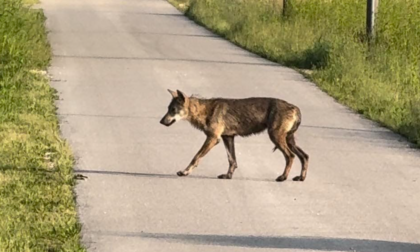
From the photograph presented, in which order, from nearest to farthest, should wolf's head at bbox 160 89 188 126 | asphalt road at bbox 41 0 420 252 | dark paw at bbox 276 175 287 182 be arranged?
asphalt road at bbox 41 0 420 252 < dark paw at bbox 276 175 287 182 < wolf's head at bbox 160 89 188 126

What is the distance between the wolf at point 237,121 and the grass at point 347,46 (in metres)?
2.54

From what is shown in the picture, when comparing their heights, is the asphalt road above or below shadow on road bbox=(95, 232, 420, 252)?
below

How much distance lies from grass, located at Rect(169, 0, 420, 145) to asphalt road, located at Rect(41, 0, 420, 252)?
1.41 ft

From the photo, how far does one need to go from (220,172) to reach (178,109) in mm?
717

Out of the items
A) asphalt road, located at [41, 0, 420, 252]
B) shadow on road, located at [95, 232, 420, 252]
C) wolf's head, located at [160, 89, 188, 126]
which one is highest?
wolf's head, located at [160, 89, 188, 126]

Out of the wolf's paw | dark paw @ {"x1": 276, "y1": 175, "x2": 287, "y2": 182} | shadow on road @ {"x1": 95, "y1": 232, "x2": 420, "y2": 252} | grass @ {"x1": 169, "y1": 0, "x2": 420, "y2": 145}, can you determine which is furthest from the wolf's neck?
grass @ {"x1": 169, "y1": 0, "x2": 420, "y2": 145}

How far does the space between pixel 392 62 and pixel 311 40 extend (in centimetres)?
347

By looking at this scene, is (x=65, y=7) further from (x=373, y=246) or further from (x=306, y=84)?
(x=373, y=246)

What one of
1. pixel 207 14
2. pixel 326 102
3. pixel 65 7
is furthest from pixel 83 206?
pixel 65 7

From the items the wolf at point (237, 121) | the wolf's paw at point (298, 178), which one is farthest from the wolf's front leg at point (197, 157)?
the wolf's paw at point (298, 178)

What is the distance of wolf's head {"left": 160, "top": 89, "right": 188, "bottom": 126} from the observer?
10.5 meters

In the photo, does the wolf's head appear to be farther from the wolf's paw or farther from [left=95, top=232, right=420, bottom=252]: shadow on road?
[left=95, top=232, right=420, bottom=252]: shadow on road

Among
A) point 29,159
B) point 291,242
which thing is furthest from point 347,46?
point 291,242

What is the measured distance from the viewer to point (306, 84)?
1698 centimetres
